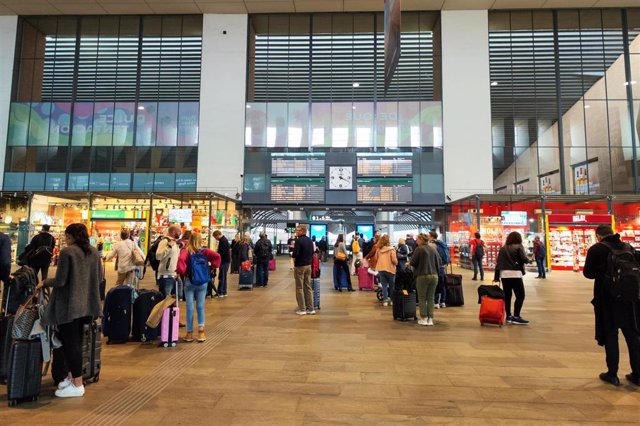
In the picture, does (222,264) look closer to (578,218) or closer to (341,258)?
(341,258)

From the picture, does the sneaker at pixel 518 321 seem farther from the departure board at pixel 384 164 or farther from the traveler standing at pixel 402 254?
the departure board at pixel 384 164

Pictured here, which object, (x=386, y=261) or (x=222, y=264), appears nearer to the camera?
(x=386, y=261)

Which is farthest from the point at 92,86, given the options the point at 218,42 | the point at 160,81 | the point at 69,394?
the point at 69,394

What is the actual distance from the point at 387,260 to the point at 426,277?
172 centimetres

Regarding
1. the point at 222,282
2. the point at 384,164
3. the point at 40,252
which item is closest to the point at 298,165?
the point at 384,164

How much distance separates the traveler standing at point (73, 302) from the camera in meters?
3.34

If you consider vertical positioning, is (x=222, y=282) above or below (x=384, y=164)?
below

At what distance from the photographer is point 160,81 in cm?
2162

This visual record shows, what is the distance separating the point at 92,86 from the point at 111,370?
22420 mm

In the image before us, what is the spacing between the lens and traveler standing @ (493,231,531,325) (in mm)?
6645

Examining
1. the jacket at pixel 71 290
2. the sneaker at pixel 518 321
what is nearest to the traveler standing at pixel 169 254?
the jacket at pixel 71 290

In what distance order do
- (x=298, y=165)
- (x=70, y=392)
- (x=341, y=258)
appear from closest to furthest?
1. (x=70, y=392)
2. (x=341, y=258)
3. (x=298, y=165)

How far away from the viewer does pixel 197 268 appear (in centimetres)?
525

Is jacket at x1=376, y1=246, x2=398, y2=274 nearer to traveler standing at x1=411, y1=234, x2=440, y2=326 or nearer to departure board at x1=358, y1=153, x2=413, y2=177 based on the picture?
traveler standing at x1=411, y1=234, x2=440, y2=326
